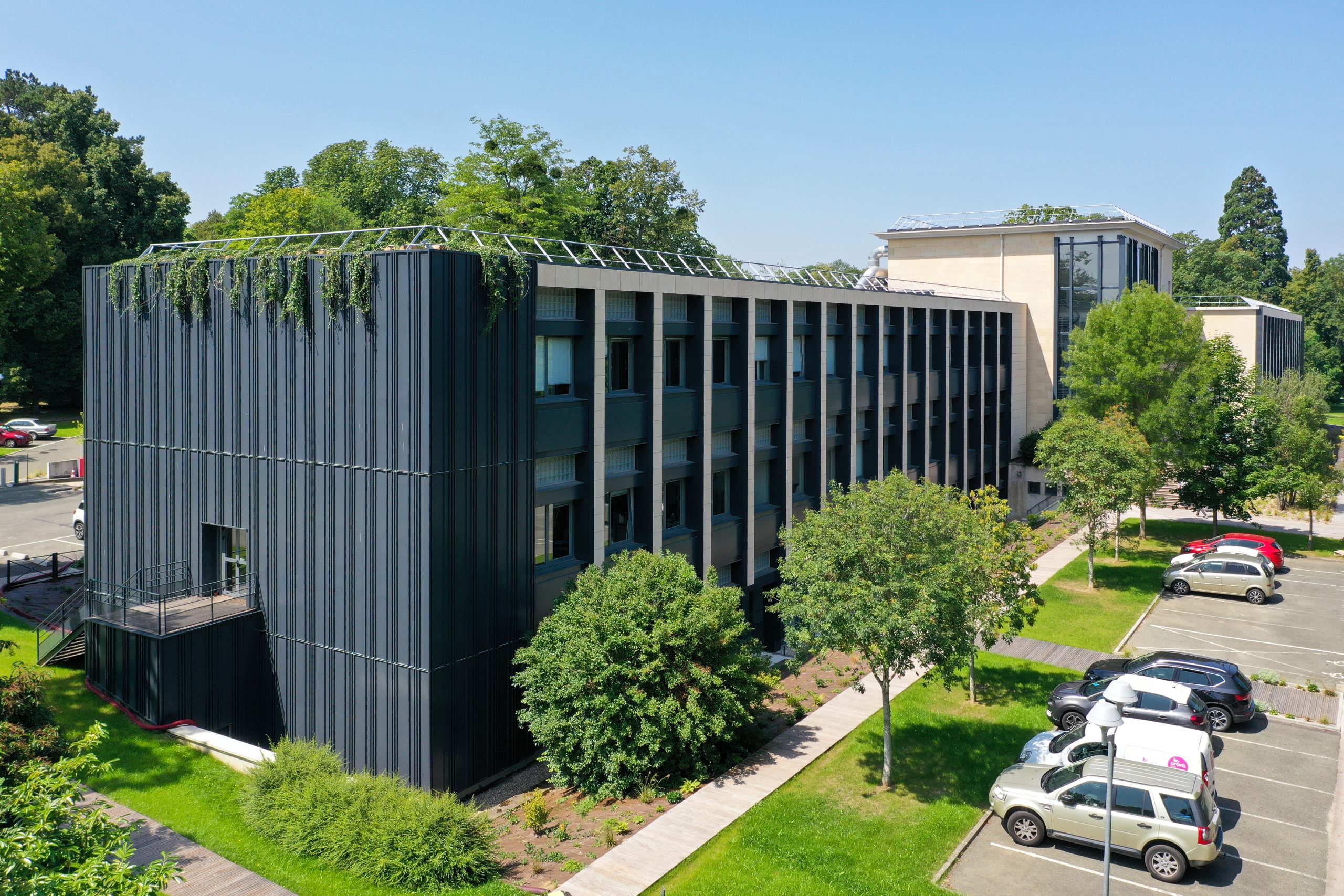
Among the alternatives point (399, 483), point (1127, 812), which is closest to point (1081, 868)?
point (1127, 812)

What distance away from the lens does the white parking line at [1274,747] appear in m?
22.8

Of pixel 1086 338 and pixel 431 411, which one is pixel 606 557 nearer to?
pixel 431 411

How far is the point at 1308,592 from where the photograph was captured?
37625 millimetres

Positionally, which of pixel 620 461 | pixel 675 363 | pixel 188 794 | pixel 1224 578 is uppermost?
pixel 675 363

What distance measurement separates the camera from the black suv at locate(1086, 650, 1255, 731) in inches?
958

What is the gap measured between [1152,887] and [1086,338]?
34479 millimetres

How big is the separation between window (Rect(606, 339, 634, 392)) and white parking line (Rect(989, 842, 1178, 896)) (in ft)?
48.7

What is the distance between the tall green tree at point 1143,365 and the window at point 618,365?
2654 centimetres

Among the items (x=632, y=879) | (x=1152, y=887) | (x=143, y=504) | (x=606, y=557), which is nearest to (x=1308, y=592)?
(x=1152, y=887)

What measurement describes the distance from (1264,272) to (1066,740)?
12747 centimetres

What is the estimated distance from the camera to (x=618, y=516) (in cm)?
2753

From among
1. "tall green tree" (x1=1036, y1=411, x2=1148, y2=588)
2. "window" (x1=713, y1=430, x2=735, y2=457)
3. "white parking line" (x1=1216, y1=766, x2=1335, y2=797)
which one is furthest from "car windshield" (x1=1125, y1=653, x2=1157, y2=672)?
"window" (x1=713, y1=430, x2=735, y2=457)

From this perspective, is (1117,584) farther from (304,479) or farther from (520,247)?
(304,479)

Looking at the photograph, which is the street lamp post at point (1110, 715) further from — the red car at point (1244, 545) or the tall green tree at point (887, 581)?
the red car at point (1244, 545)
